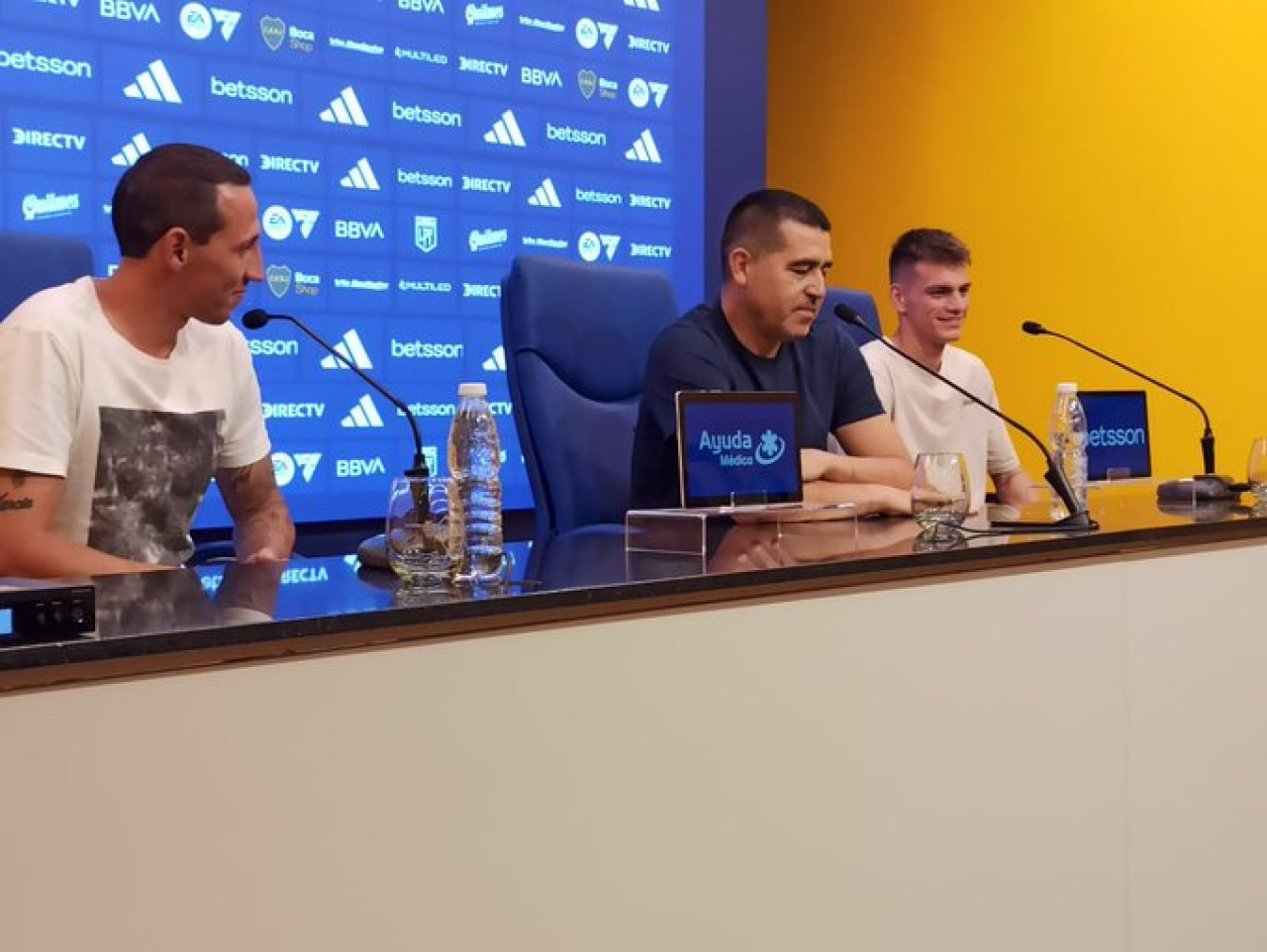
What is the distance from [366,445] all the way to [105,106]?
969 mm

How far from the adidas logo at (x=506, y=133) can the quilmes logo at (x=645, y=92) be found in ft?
1.37

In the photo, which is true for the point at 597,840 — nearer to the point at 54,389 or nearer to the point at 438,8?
the point at 54,389

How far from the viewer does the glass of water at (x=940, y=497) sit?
1.85 metres

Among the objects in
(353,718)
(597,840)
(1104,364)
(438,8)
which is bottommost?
(597,840)

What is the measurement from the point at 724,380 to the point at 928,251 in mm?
1053

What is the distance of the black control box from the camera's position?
963mm

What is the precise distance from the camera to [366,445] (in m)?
3.75

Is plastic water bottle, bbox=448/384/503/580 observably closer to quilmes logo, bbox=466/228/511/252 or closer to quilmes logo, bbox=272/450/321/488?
quilmes logo, bbox=272/450/321/488

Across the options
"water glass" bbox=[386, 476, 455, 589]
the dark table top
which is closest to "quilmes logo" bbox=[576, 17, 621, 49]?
the dark table top

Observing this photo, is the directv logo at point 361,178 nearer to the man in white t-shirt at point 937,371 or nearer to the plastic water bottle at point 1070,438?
the man in white t-shirt at point 937,371

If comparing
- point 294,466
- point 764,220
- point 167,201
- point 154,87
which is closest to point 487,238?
point 294,466

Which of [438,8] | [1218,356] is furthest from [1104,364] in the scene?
[438,8]

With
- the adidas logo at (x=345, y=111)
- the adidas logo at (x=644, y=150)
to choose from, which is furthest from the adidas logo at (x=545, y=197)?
the adidas logo at (x=345, y=111)

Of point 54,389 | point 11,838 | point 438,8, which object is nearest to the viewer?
point 11,838
